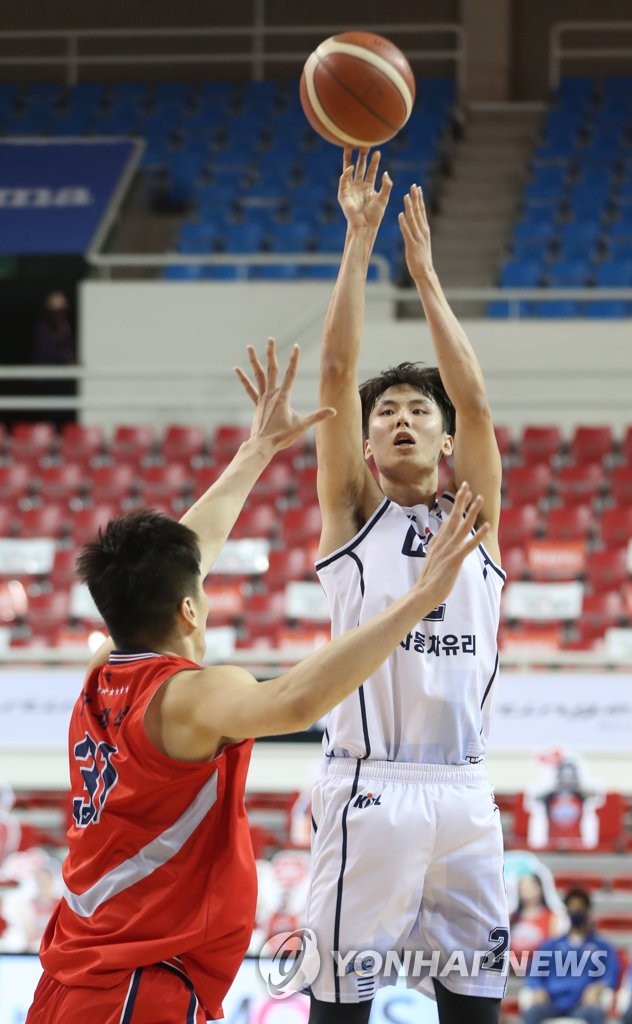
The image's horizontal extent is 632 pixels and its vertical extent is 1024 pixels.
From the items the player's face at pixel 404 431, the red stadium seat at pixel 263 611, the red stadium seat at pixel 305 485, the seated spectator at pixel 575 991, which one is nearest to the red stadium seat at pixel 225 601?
the red stadium seat at pixel 263 611

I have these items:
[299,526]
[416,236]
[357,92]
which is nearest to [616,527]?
[299,526]

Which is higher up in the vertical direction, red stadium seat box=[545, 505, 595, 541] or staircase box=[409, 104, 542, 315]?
staircase box=[409, 104, 542, 315]

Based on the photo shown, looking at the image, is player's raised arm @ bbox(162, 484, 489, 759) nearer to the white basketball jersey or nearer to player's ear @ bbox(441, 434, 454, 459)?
the white basketball jersey

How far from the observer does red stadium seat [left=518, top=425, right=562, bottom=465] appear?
11359mm

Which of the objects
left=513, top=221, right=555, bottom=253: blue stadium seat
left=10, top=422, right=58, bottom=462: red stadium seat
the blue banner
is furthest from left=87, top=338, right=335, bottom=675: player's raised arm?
left=513, top=221, right=555, bottom=253: blue stadium seat

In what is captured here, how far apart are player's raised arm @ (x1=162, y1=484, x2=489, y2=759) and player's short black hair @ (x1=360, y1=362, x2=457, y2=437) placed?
34.5 inches

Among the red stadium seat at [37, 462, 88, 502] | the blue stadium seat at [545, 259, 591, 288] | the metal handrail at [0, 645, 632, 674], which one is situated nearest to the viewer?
the metal handrail at [0, 645, 632, 674]

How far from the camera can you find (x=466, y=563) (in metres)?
3.17

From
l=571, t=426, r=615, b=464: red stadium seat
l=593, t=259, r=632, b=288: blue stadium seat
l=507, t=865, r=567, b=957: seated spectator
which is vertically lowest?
l=507, t=865, r=567, b=957: seated spectator

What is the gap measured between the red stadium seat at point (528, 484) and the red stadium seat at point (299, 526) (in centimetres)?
151

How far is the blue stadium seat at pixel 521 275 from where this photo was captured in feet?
44.1

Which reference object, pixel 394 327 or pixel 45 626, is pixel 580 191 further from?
pixel 45 626

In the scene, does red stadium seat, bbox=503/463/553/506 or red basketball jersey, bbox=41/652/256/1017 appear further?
red stadium seat, bbox=503/463/553/506

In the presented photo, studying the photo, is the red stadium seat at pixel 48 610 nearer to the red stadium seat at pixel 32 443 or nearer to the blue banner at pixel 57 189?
the red stadium seat at pixel 32 443
